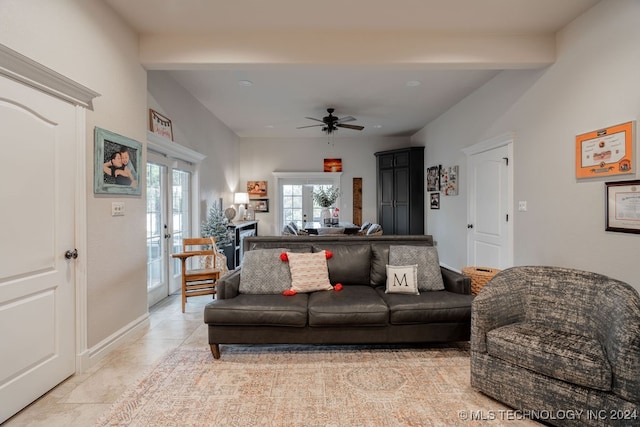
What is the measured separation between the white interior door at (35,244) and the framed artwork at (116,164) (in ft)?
0.74

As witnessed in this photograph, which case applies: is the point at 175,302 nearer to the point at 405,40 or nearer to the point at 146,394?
the point at 146,394

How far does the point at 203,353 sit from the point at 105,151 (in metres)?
1.87

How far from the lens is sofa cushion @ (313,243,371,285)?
3240 millimetres

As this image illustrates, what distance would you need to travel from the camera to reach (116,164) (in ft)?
9.13

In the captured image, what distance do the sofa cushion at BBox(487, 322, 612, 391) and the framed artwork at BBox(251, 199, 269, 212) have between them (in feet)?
21.1

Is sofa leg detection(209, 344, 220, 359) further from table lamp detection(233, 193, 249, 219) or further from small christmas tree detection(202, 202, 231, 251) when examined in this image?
table lamp detection(233, 193, 249, 219)

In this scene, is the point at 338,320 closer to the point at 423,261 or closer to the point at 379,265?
the point at 379,265

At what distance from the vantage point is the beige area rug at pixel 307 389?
1.91 metres

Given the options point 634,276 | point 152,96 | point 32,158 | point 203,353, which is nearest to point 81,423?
point 203,353

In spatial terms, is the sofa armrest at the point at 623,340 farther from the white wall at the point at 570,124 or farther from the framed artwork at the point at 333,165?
the framed artwork at the point at 333,165

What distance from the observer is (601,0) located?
2693mm

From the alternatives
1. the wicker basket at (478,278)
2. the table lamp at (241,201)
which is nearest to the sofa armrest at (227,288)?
the wicker basket at (478,278)

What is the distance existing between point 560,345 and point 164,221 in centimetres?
428

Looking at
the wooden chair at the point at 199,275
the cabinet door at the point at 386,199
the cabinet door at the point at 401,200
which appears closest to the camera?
the wooden chair at the point at 199,275
